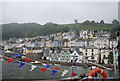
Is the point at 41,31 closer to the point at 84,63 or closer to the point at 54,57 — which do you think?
the point at 54,57

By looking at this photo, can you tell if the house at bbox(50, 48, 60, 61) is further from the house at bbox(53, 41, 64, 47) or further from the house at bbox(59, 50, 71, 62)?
the house at bbox(53, 41, 64, 47)

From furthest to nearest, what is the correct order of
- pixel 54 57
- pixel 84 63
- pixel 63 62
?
pixel 54 57 → pixel 63 62 → pixel 84 63

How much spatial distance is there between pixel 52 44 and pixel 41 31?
131ft

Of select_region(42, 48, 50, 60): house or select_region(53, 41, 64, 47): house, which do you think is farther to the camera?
select_region(53, 41, 64, 47): house

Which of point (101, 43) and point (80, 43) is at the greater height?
point (101, 43)

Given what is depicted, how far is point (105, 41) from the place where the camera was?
174ft

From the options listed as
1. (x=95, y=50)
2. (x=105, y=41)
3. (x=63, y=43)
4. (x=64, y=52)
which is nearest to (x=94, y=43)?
(x=105, y=41)

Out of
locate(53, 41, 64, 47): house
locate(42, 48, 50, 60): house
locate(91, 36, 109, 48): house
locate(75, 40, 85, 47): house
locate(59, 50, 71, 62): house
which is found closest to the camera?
locate(59, 50, 71, 62): house

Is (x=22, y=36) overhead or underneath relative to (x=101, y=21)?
underneath

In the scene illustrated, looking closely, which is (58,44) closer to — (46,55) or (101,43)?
(46,55)

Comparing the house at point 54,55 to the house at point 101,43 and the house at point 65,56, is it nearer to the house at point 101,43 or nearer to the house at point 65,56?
the house at point 65,56

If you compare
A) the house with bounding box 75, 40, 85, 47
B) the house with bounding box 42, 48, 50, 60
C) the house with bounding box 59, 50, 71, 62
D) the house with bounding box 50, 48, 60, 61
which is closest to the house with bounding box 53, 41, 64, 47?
the house with bounding box 75, 40, 85, 47

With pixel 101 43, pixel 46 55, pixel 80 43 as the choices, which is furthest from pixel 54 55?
pixel 101 43

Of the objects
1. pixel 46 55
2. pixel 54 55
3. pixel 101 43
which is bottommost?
pixel 46 55
